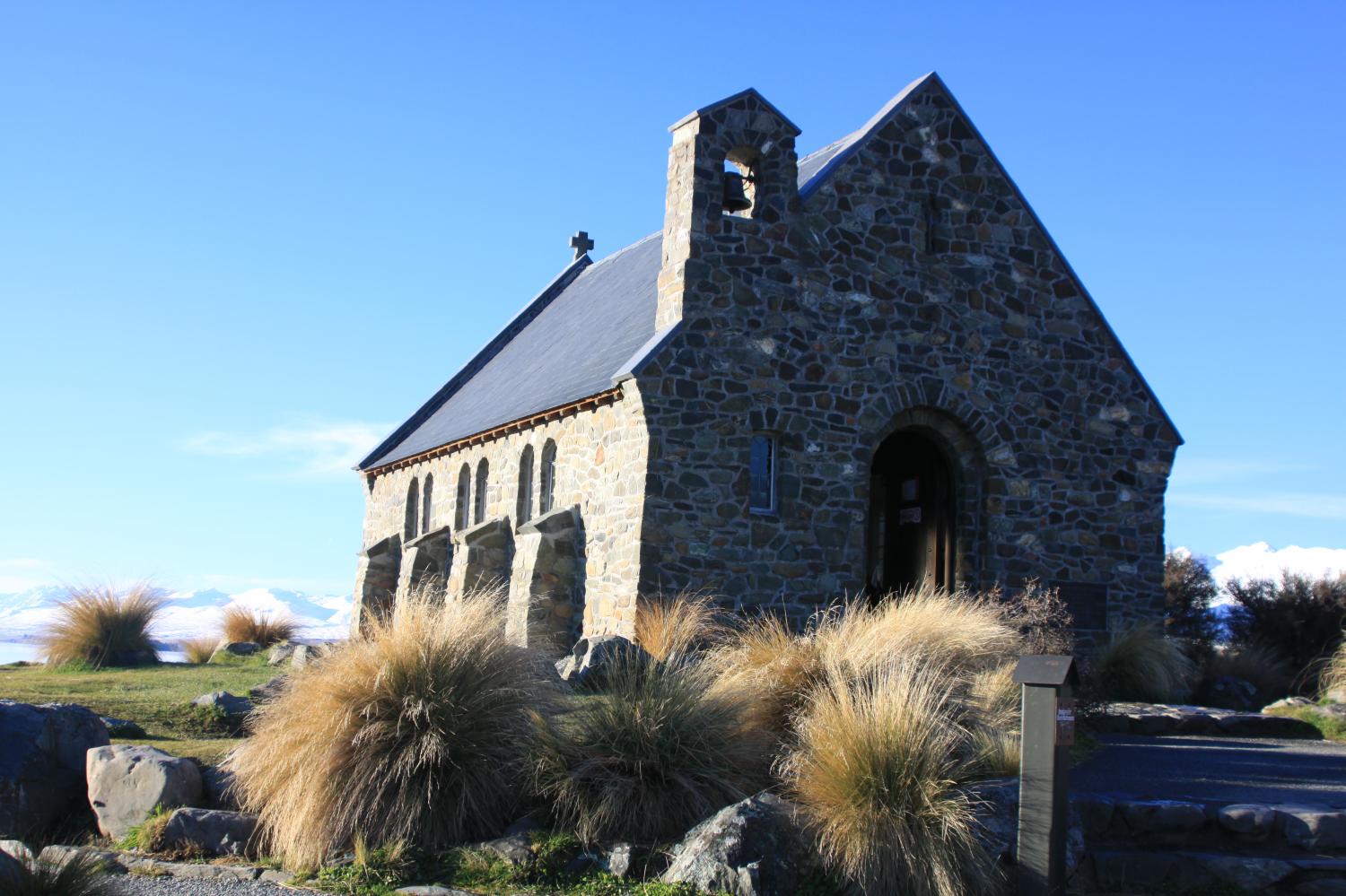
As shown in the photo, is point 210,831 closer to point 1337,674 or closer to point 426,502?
point 1337,674

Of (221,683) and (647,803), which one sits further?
(221,683)

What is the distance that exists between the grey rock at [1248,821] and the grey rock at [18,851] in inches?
332

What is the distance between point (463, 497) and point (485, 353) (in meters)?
8.83

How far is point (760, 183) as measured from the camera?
1809cm

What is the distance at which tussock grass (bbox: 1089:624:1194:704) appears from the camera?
60.1ft

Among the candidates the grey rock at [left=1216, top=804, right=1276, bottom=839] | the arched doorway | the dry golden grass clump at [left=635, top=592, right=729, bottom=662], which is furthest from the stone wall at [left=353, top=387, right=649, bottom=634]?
the grey rock at [left=1216, top=804, right=1276, bottom=839]

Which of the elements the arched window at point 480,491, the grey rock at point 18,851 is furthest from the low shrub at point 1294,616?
the grey rock at point 18,851

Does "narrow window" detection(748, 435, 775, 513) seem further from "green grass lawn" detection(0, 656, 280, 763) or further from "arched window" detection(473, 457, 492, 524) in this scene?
"green grass lawn" detection(0, 656, 280, 763)

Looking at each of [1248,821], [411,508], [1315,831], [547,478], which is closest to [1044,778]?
[1248,821]

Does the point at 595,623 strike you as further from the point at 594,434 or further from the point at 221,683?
the point at 221,683

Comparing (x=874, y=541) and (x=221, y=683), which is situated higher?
(x=874, y=541)

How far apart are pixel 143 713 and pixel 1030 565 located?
12.6 meters

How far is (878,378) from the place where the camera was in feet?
61.4

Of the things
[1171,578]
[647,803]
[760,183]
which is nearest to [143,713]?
[647,803]
